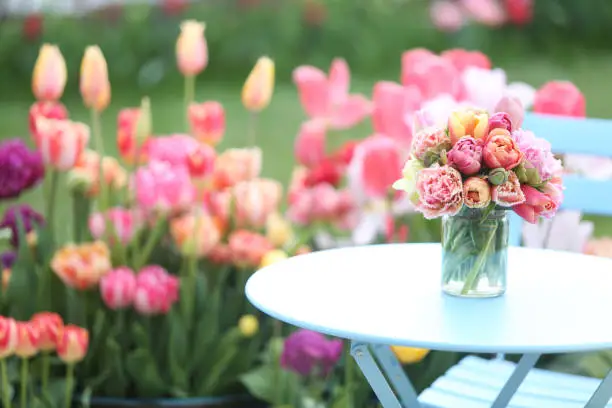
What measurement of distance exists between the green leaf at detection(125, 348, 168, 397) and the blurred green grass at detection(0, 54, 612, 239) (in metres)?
3.83

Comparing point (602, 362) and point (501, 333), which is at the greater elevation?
point (501, 333)

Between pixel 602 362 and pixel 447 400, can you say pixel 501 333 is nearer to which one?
pixel 447 400

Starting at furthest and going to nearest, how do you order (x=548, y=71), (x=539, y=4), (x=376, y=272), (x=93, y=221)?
(x=539, y=4), (x=548, y=71), (x=93, y=221), (x=376, y=272)

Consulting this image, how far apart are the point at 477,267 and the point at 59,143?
1387mm

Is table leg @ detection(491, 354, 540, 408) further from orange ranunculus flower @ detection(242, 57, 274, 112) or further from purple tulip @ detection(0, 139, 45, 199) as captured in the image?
purple tulip @ detection(0, 139, 45, 199)

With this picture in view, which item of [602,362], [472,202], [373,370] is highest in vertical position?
[472,202]

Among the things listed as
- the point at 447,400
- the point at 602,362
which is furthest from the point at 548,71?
the point at 447,400

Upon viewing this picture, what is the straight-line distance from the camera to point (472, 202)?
237 centimetres

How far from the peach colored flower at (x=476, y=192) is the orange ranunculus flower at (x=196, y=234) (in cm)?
129

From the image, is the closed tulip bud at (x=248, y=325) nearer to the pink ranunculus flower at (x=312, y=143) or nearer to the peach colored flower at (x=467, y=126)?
the pink ranunculus flower at (x=312, y=143)

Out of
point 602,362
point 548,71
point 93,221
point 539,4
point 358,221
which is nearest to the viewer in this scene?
point 93,221

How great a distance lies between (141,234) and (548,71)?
6.40 m

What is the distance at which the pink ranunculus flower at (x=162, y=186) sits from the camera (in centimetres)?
356

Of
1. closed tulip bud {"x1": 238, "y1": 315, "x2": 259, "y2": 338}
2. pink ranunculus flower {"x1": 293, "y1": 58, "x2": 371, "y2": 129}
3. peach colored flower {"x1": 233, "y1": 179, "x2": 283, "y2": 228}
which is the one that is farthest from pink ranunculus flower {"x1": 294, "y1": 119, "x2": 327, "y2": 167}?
closed tulip bud {"x1": 238, "y1": 315, "x2": 259, "y2": 338}
